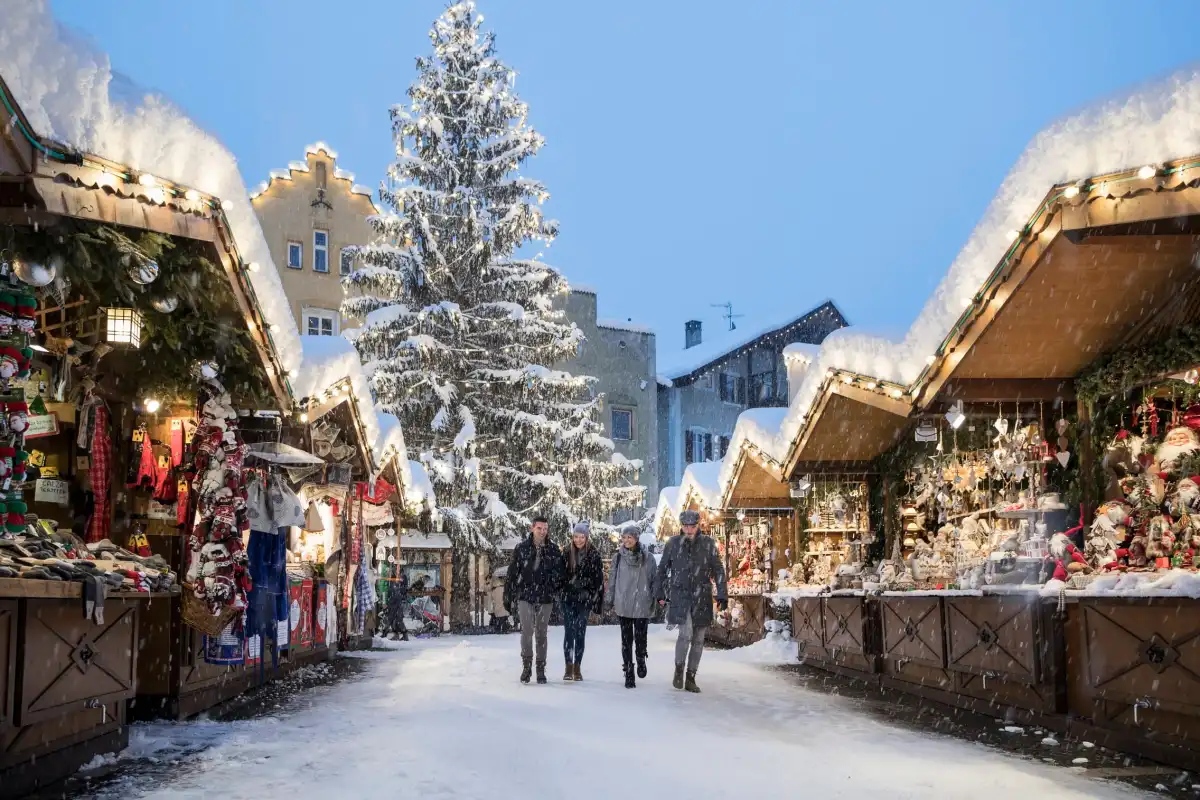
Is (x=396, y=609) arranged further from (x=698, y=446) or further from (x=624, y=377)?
(x=698, y=446)

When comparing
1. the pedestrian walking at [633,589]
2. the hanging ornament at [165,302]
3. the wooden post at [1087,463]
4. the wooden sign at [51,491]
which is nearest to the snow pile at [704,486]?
the pedestrian walking at [633,589]

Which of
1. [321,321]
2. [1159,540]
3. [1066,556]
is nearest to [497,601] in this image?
[321,321]

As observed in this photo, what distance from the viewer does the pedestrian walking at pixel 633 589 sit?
1358 centimetres

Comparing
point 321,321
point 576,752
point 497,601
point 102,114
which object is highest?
point 321,321

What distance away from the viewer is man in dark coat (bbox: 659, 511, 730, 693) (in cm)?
1280

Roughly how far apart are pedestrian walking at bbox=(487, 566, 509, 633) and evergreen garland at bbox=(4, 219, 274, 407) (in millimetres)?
21946

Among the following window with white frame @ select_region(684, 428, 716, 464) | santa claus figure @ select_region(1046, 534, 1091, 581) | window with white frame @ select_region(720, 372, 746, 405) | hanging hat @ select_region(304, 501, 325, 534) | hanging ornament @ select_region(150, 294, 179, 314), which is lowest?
santa claus figure @ select_region(1046, 534, 1091, 581)

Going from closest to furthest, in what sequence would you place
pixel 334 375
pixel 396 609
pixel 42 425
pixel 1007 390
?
pixel 42 425, pixel 1007 390, pixel 334 375, pixel 396 609

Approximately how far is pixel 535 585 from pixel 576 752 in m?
5.41

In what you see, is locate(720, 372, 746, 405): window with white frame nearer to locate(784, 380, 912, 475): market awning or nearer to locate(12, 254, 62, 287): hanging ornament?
locate(784, 380, 912, 475): market awning

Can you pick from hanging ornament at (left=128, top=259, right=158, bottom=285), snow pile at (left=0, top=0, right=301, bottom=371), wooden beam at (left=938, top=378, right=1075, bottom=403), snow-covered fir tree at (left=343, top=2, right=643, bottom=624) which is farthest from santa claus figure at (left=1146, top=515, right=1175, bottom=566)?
snow-covered fir tree at (left=343, top=2, right=643, bottom=624)

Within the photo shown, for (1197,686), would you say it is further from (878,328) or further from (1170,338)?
(878,328)

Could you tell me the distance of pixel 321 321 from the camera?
3678 cm

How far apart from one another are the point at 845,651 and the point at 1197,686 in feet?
26.5
